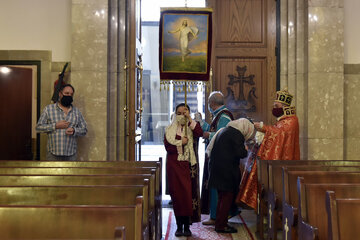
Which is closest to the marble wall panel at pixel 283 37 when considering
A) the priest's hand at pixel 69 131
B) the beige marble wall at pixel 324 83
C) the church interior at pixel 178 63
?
the church interior at pixel 178 63

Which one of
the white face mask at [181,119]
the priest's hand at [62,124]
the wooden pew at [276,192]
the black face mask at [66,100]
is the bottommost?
the wooden pew at [276,192]

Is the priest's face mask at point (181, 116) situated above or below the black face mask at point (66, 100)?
below

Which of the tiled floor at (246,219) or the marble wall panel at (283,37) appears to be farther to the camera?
the marble wall panel at (283,37)

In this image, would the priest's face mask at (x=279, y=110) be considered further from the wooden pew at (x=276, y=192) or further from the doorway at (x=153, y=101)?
the doorway at (x=153, y=101)

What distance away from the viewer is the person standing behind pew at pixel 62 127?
216 inches

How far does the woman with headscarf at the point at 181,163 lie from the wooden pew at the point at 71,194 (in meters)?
2.06

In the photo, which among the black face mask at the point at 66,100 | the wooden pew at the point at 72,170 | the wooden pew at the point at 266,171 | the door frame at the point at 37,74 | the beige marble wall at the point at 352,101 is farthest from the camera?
the beige marble wall at the point at 352,101

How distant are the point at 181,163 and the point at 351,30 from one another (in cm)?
341

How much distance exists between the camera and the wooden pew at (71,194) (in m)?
2.77

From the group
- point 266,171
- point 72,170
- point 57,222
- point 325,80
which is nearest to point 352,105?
point 325,80

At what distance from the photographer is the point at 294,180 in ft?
11.6

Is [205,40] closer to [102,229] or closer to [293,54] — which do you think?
[293,54]

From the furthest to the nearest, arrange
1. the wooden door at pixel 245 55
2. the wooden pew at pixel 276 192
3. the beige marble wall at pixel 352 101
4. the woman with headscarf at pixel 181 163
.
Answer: the wooden door at pixel 245 55, the beige marble wall at pixel 352 101, the woman with headscarf at pixel 181 163, the wooden pew at pixel 276 192

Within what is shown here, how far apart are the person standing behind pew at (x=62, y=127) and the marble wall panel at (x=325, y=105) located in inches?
123
